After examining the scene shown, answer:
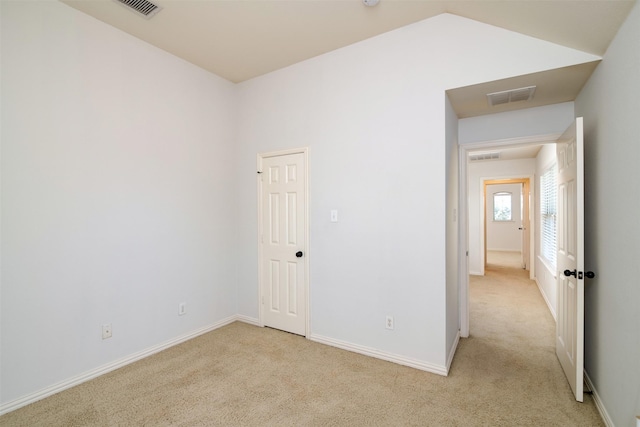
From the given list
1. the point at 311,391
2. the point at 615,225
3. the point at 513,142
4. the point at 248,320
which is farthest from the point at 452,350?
the point at 248,320

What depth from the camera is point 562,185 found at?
275 cm

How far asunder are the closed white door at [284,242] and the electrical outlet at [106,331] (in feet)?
5.04

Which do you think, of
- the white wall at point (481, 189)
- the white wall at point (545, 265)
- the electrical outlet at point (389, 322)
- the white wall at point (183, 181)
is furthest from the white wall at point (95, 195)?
the white wall at point (481, 189)

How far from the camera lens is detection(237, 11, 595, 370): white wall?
255 cm

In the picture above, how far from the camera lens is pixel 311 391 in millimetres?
2328

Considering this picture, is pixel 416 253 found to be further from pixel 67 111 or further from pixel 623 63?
pixel 67 111

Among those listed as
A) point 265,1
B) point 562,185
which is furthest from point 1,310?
point 562,185

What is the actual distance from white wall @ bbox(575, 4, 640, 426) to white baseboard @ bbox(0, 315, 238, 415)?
3.52m

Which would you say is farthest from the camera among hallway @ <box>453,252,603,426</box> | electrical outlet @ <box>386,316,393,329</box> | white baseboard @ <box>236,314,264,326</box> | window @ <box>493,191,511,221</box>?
window @ <box>493,191,511,221</box>

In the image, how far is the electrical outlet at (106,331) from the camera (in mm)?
2633

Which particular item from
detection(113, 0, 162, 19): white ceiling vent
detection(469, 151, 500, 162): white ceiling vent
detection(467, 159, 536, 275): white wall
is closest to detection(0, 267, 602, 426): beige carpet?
detection(113, 0, 162, 19): white ceiling vent

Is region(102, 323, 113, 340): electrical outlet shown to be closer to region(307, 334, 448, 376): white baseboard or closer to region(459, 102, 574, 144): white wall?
region(307, 334, 448, 376): white baseboard

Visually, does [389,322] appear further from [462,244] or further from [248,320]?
[248,320]

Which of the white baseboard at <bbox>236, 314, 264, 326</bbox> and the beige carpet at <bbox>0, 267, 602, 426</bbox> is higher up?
the white baseboard at <bbox>236, 314, 264, 326</bbox>
